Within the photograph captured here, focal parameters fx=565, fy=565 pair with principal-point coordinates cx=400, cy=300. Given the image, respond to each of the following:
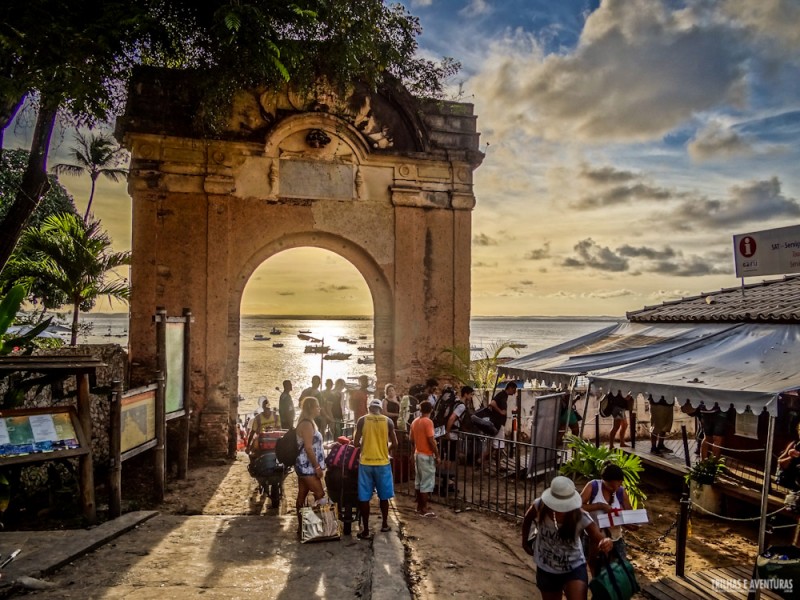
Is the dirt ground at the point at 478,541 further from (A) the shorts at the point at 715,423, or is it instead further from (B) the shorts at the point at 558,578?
(A) the shorts at the point at 715,423

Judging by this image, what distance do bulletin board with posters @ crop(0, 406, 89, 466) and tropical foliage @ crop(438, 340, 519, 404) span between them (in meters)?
7.70

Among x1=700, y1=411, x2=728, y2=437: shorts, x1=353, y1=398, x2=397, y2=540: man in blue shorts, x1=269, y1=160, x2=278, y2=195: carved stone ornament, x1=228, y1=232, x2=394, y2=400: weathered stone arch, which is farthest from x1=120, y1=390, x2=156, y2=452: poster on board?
x1=700, y1=411, x2=728, y2=437: shorts

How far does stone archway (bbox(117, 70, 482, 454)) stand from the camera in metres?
11.0

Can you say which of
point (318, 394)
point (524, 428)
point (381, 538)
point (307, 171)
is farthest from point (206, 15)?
point (524, 428)

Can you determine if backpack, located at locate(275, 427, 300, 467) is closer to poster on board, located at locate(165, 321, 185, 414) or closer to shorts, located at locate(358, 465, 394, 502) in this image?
shorts, located at locate(358, 465, 394, 502)

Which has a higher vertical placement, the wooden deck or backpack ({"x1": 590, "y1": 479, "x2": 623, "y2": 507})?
backpack ({"x1": 590, "y1": 479, "x2": 623, "y2": 507})

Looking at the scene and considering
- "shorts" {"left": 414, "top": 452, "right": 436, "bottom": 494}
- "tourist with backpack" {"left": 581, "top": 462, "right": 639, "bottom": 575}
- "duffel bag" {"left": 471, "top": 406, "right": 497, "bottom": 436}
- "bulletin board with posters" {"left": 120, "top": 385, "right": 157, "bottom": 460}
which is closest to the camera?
"tourist with backpack" {"left": 581, "top": 462, "right": 639, "bottom": 575}

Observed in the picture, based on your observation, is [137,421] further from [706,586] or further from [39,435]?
[706,586]

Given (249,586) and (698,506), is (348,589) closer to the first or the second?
(249,586)

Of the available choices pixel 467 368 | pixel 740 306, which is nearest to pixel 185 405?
pixel 467 368

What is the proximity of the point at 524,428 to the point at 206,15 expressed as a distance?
1010 cm

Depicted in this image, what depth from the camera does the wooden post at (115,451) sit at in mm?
6395

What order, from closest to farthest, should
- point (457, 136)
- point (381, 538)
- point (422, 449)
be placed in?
point (381, 538) → point (422, 449) → point (457, 136)

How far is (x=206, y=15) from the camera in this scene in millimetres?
9469
